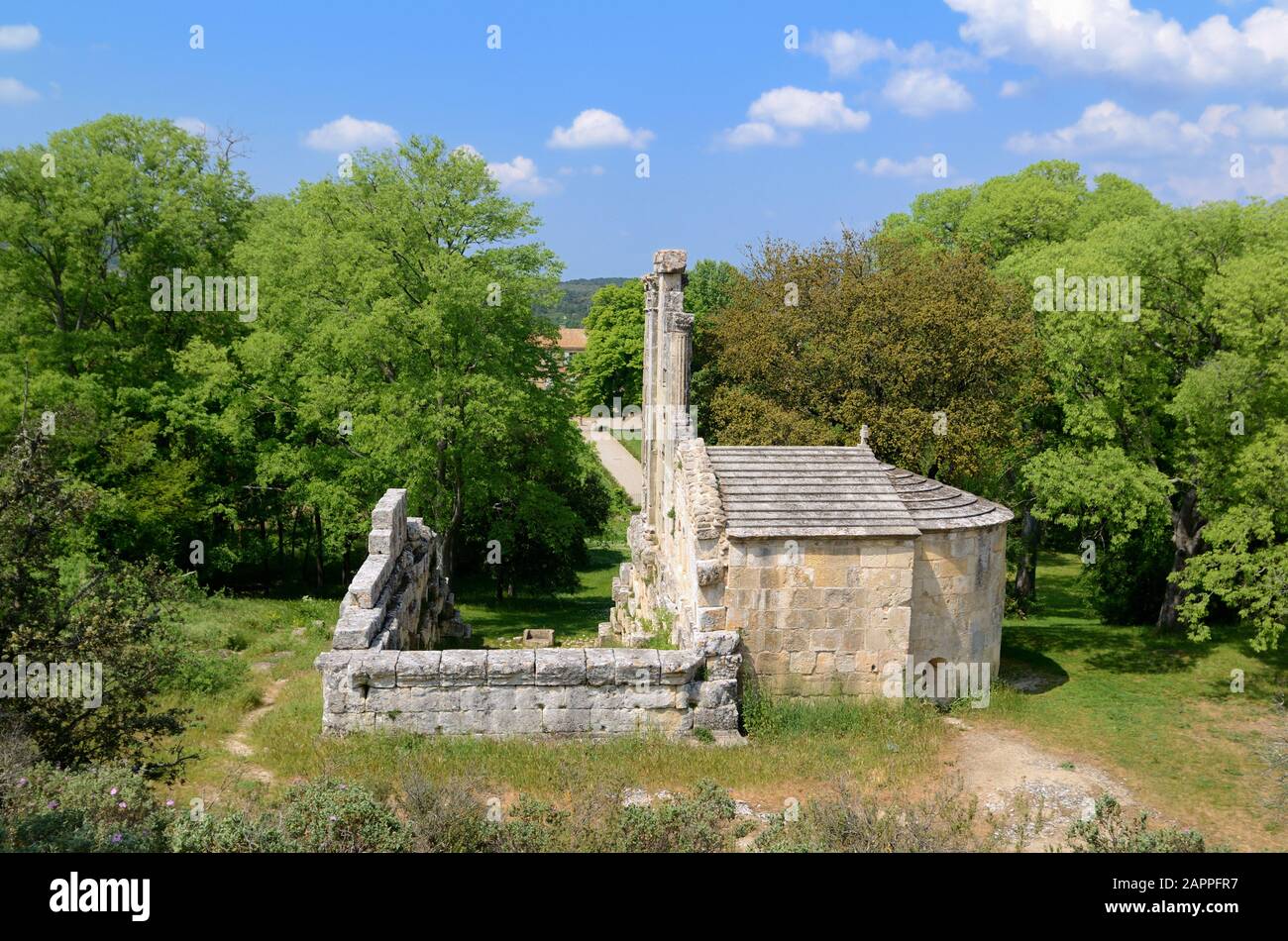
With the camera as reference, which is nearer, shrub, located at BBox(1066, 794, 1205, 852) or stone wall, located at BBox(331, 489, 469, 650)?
shrub, located at BBox(1066, 794, 1205, 852)

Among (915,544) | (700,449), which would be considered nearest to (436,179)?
(700,449)

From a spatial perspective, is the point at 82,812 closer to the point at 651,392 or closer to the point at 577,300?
the point at 651,392

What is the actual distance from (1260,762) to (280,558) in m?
25.2

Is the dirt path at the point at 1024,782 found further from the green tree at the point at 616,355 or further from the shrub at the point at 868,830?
the green tree at the point at 616,355

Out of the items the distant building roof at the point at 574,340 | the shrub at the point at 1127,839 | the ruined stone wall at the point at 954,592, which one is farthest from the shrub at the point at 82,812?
the distant building roof at the point at 574,340

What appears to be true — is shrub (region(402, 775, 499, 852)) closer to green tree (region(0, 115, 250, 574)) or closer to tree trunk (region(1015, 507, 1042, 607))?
green tree (region(0, 115, 250, 574))

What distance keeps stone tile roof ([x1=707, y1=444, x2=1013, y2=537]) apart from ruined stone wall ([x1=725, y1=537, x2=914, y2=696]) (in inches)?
9.5

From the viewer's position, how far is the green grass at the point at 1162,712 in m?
12.1

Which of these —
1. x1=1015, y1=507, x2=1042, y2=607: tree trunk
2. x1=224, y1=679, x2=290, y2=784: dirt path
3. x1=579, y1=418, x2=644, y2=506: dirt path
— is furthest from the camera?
x1=579, y1=418, x2=644, y2=506: dirt path

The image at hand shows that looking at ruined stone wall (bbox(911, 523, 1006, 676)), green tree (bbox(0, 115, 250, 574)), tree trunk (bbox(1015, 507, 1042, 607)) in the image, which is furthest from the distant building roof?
ruined stone wall (bbox(911, 523, 1006, 676))

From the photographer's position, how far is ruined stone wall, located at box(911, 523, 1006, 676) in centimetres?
1418

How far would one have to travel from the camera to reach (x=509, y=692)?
478 inches

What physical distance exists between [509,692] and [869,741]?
5.02m
